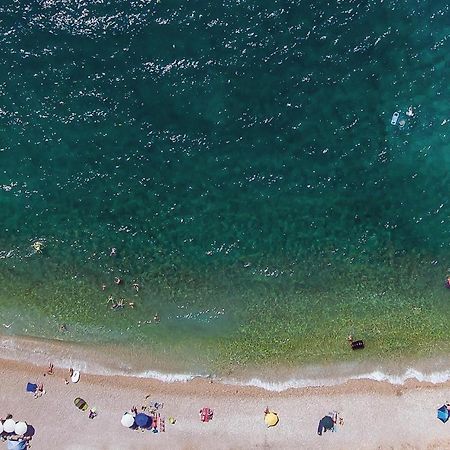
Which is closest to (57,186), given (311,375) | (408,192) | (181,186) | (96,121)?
(96,121)

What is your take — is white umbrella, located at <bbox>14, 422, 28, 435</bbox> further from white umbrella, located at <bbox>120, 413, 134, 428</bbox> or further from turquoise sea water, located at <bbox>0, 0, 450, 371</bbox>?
white umbrella, located at <bbox>120, 413, 134, 428</bbox>

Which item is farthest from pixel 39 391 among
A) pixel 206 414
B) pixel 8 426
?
pixel 206 414

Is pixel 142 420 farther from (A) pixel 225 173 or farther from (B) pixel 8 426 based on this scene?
(A) pixel 225 173

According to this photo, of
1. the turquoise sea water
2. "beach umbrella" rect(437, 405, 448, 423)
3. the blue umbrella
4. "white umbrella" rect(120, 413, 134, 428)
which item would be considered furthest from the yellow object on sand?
"beach umbrella" rect(437, 405, 448, 423)

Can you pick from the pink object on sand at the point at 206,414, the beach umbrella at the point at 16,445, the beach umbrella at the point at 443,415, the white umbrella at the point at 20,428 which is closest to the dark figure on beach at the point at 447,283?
the beach umbrella at the point at 443,415

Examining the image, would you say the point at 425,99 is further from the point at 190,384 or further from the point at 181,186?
the point at 190,384

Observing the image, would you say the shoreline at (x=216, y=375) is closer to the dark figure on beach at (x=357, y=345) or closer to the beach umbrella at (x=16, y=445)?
the dark figure on beach at (x=357, y=345)

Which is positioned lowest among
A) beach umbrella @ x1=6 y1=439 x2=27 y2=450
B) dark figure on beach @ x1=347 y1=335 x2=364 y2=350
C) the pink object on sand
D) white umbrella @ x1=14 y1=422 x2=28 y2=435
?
beach umbrella @ x1=6 y1=439 x2=27 y2=450
